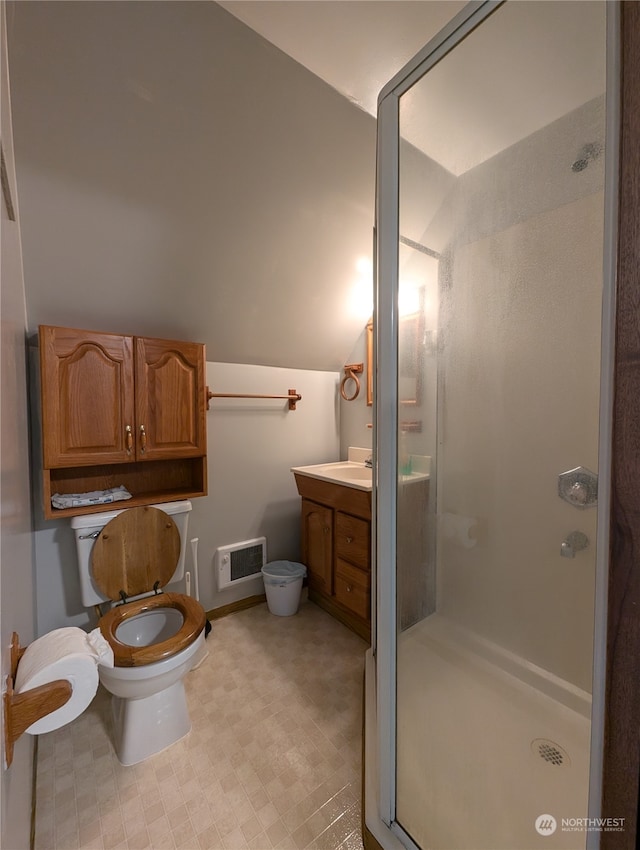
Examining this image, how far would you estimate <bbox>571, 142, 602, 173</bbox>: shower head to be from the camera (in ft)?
2.23

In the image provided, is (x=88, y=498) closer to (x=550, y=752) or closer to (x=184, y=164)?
(x=184, y=164)

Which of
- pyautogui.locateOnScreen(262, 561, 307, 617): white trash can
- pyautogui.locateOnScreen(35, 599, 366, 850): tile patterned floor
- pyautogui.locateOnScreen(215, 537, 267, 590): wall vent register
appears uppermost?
pyautogui.locateOnScreen(215, 537, 267, 590): wall vent register

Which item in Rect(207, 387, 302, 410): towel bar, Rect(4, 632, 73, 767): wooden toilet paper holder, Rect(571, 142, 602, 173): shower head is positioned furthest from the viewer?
Rect(207, 387, 302, 410): towel bar

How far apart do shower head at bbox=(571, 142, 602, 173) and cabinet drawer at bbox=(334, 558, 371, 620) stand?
172cm

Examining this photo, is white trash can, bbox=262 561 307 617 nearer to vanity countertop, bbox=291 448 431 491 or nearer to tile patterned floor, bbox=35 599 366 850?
tile patterned floor, bbox=35 599 366 850

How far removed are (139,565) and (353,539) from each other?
3.44ft

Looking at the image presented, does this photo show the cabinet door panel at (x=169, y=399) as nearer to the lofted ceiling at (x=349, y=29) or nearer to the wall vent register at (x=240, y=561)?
the wall vent register at (x=240, y=561)

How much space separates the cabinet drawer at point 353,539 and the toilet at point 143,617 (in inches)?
31.0

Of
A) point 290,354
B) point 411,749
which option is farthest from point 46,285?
point 411,749

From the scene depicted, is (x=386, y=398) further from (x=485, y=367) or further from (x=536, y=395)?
(x=536, y=395)

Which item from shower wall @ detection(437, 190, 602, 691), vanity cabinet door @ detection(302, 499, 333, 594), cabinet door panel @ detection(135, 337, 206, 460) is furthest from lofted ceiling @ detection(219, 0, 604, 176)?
vanity cabinet door @ detection(302, 499, 333, 594)

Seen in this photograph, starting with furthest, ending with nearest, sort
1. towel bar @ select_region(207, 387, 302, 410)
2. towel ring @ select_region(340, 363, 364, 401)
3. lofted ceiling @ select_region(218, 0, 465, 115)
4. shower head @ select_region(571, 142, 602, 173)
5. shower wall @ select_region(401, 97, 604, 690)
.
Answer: towel ring @ select_region(340, 363, 364, 401), towel bar @ select_region(207, 387, 302, 410), lofted ceiling @ select_region(218, 0, 465, 115), shower wall @ select_region(401, 97, 604, 690), shower head @ select_region(571, 142, 602, 173)

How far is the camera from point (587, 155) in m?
0.73

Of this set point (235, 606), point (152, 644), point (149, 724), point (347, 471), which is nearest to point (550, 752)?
point (149, 724)
